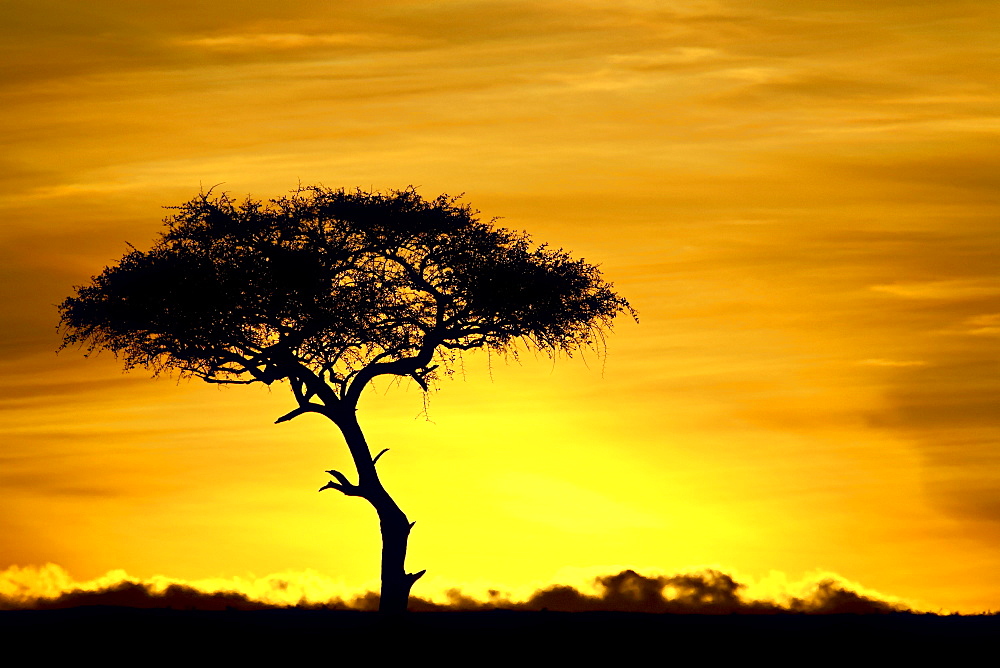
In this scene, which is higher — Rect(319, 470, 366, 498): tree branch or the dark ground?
Rect(319, 470, 366, 498): tree branch

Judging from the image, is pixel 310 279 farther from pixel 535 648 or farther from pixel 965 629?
pixel 965 629

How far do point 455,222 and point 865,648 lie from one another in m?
16.6

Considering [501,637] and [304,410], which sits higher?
[304,410]

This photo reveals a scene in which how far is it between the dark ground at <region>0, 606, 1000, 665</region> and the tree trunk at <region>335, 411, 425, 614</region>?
127 centimetres

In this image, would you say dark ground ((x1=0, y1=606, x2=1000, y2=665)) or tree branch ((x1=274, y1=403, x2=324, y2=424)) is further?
tree branch ((x1=274, y1=403, x2=324, y2=424))

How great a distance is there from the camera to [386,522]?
41.4 meters

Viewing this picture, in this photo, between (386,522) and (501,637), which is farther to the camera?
(386,522)

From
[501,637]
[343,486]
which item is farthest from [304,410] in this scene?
[501,637]

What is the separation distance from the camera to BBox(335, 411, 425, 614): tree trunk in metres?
41.2

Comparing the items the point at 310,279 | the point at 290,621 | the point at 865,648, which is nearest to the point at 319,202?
the point at 310,279

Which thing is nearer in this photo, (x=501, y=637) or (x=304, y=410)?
(x=501, y=637)

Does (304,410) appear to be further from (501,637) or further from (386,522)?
(501,637)

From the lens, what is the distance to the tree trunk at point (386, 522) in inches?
1624

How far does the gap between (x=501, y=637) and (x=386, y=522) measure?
737 cm
